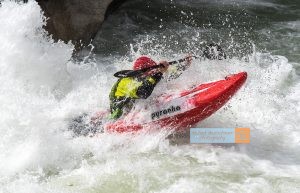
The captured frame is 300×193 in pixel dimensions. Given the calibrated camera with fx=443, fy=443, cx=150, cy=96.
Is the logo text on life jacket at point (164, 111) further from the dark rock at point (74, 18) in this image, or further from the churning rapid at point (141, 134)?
the dark rock at point (74, 18)

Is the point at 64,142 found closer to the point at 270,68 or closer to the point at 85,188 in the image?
the point at 85,188

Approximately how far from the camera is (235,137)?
20.3 feet

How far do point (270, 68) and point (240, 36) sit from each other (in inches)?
88.6

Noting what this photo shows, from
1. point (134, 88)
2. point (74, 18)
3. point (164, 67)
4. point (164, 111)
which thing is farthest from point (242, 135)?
point (74, 18)

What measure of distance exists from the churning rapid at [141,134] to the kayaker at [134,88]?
0.40 meters

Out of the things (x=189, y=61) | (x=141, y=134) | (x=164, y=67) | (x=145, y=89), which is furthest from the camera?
(x=189, y=61)

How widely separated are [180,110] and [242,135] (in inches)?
37.7

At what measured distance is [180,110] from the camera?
605 cm

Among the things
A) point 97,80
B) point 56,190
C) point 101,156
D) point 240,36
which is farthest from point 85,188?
point 240,36

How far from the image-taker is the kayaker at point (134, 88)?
19.0 feet

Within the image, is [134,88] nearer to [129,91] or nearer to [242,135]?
[129,91]

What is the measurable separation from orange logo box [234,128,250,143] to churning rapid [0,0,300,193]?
91 mm

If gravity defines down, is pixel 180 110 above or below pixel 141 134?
above

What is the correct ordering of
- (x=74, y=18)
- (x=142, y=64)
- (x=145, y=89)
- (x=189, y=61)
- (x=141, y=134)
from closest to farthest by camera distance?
(x=145, y=89)
(x=142, y=64)
(x=141, y=134)
(x=189, y=61)
(x=74, y=18)
